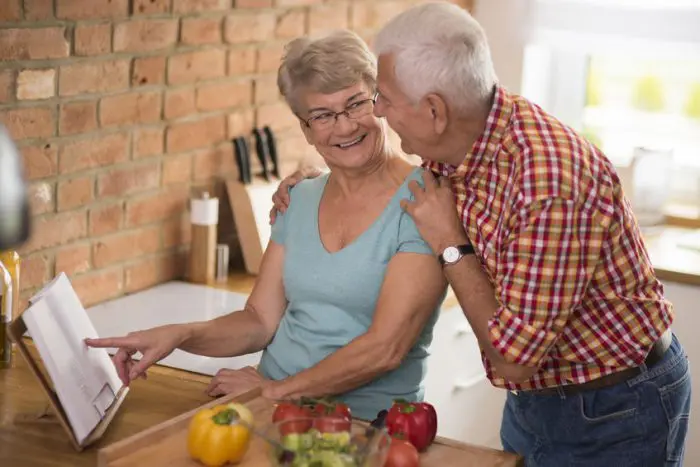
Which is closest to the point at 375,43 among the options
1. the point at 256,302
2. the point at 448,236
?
the point at 448,236

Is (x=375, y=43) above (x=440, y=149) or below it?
above

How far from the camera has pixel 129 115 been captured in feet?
9.24

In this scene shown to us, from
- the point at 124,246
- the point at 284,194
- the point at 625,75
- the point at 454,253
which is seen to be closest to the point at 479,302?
the point at 454,253

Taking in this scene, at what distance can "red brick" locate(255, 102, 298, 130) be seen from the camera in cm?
330

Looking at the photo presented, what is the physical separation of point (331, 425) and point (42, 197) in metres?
1.24

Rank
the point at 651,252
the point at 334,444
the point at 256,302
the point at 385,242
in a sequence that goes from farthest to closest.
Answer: the point at 651,252 < the point at 256,302 < the point at 385,242 < the point at 334,444

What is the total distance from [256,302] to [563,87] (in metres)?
2.21

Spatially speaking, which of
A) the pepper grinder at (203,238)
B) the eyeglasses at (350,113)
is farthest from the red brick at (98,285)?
the eyeglasses at (350,113)

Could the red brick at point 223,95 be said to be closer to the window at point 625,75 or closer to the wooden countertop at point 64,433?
the wooden countertop at point 64,433

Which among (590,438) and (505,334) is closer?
(505,334)

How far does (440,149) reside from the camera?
6.27 feet

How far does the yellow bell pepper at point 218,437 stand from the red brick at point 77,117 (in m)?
1.08

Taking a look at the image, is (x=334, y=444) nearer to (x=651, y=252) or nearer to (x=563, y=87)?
(x=651, y=252)

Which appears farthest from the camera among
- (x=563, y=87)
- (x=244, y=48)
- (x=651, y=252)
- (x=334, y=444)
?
(x=563, y=87)
